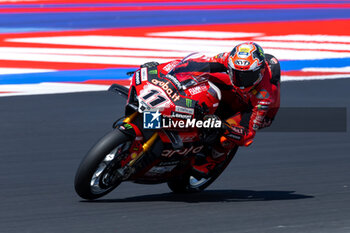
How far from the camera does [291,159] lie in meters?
8.96

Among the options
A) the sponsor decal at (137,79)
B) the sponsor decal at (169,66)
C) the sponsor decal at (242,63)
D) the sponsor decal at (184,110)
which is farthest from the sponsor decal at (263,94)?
the sponsor decal at (137,79)

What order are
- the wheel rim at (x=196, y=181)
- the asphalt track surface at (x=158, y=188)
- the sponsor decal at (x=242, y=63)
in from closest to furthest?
the asphalt track surface at (x=158, y=188), the sponsor decal at (x=242, y=63), the wheel rim at (x=196, y=181)

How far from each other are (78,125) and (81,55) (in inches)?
222

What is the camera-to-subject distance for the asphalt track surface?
20.3 feet

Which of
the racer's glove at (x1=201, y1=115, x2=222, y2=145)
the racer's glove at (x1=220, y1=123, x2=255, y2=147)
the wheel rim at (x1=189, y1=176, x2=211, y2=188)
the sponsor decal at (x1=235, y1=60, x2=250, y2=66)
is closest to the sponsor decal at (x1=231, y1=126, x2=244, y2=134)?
the racer's glove at (x1=220, y1=123, x2=255, y2=147)

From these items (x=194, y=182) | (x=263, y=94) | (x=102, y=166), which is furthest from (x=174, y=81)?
(x=194, y=182)

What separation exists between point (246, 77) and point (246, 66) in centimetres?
11

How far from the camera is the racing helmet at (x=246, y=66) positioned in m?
6.76

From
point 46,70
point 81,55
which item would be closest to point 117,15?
point 81,55

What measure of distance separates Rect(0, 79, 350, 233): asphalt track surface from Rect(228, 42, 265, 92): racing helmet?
992 millimetres

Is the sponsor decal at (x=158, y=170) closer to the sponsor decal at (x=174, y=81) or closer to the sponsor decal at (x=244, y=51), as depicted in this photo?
the sponsor decal at (x=174, y=81)

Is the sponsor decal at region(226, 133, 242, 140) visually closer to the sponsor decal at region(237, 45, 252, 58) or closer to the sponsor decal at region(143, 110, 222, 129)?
the sponsor decal at region(143, 110, 222, 129)

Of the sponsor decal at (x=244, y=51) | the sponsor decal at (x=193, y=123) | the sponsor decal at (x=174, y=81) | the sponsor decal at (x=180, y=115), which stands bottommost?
the sponsor decal at (x=193, y=123)

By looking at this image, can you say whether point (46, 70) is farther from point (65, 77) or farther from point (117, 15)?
point (117, 15)
